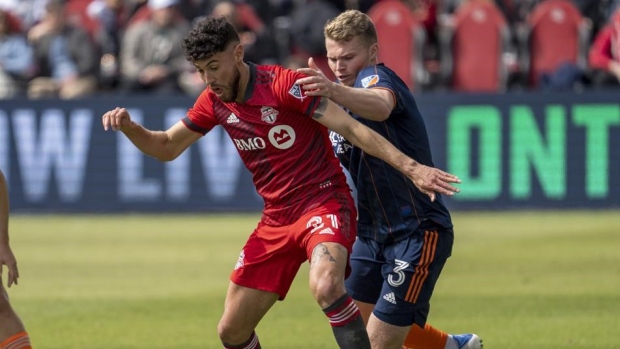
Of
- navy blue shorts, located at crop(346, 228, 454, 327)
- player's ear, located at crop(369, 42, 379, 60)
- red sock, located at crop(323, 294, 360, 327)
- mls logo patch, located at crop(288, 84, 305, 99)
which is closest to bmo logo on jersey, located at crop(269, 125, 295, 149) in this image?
mls logo patch, located at crop(288, 84, 305, 99)

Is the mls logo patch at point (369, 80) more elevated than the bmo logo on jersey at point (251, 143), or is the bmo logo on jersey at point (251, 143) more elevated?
the mls logo patch at point (369, 80)

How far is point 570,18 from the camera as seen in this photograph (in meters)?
20.5

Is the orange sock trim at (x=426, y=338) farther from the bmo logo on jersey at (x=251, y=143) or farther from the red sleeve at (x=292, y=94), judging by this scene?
the red sleeve at (x=292, y=94)

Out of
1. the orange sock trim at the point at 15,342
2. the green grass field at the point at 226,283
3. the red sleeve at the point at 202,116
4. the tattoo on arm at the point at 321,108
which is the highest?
the tattoo on arm at the point at 321,108

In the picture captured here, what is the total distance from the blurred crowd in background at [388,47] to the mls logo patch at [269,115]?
1232cm

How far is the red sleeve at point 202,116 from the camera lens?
8.14 m

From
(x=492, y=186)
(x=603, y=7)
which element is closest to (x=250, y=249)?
(x=492, y=186)

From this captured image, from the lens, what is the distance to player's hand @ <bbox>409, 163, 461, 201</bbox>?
7.11m

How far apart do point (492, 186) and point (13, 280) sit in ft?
41.4

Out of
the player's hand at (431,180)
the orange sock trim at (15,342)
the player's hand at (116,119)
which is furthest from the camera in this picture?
the player's hand at (116,119)

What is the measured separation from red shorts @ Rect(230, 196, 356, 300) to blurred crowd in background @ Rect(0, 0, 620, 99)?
1231 centimetres

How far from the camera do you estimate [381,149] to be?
7.32 m

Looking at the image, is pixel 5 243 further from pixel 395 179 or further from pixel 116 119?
pixel 395 179

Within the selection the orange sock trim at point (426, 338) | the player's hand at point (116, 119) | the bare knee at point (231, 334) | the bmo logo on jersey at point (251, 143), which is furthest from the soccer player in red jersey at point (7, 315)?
the orange sock trim at point (426, 338)
